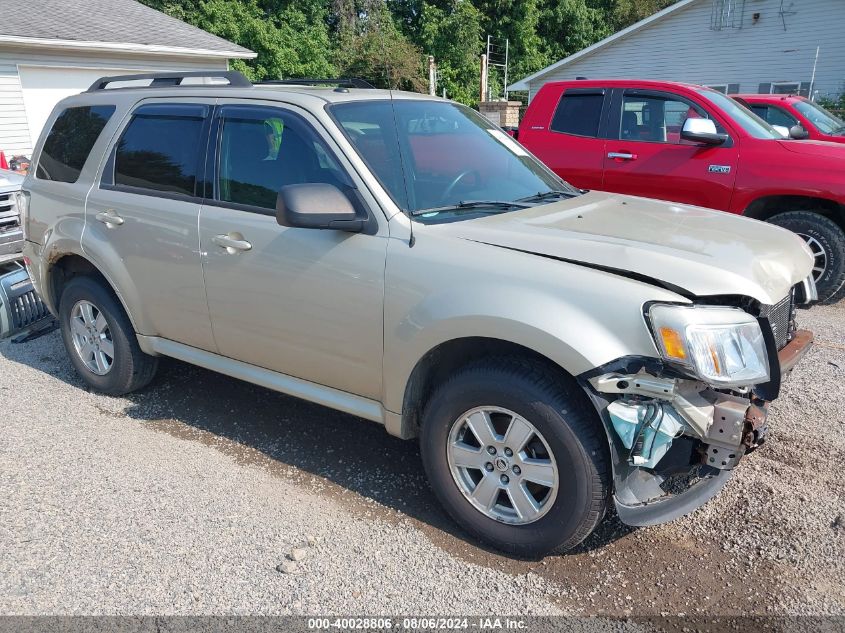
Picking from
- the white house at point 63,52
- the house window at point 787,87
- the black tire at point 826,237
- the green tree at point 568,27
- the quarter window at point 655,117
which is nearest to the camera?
the black tire at point 826,237

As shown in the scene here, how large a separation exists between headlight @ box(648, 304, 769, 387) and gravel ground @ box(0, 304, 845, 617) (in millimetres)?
916

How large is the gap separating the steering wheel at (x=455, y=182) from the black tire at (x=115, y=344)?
2302 millimetres

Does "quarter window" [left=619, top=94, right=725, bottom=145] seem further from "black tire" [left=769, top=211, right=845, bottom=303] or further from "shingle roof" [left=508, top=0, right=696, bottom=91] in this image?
"shingle roof" [left=508, top=0, right=696, bottom=91]

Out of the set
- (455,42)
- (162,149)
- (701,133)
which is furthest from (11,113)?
(455,42)

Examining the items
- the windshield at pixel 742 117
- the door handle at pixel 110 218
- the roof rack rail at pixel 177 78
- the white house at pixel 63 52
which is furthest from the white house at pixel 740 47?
the door handle at pixel 110 218

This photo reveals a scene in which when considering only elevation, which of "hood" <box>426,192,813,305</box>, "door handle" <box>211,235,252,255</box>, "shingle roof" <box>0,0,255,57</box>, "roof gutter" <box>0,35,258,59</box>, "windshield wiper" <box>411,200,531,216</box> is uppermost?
"shingle roof" <box>0,0,255,57</box>

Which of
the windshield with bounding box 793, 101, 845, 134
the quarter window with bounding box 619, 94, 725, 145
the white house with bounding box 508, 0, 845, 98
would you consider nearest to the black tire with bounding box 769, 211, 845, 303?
the quarter window with bounding box 619, 94, 725, 145

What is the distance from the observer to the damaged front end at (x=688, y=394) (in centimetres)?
258

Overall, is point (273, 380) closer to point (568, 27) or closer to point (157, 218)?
point (157, 218)

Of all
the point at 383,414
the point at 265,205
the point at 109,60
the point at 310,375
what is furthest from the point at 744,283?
the point at 109,60

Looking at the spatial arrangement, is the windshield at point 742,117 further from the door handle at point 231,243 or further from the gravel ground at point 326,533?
the door handle at point 231,243

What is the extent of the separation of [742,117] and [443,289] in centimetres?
528

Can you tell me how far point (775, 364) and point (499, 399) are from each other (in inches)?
41.9

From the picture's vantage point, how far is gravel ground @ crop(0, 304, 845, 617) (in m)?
2.84
